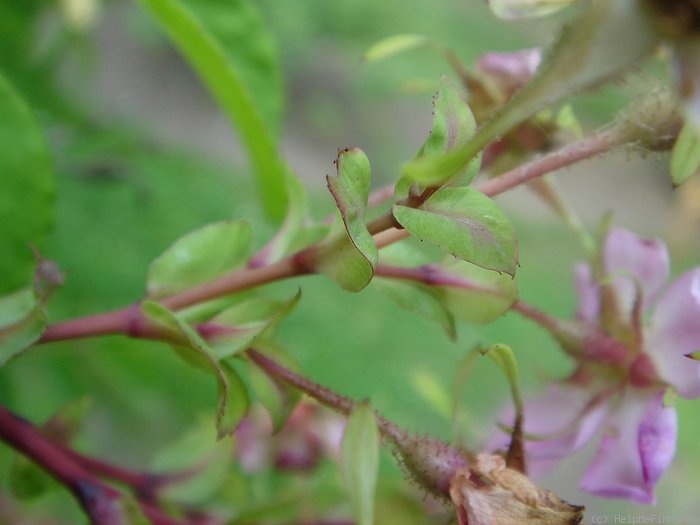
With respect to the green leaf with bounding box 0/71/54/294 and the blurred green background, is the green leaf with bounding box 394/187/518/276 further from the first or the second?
the green leaf with bounding box 0/71/54/294

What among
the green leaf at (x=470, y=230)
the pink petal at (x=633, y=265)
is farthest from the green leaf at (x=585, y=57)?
the pink petal at (x=633, y=265)

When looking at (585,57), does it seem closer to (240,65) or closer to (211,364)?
(211,364)

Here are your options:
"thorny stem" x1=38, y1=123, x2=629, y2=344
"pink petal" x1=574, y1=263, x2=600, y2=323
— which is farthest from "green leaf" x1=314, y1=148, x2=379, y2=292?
"pink petal" x1=574, y1=263, x2=600, y2=323

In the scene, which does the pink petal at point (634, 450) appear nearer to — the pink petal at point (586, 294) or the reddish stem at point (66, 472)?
the pink petal at point (586, 294)

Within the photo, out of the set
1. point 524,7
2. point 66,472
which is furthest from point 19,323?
point 524,7

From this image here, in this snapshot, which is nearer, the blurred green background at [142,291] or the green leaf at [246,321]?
the green leaf at [246,321]
